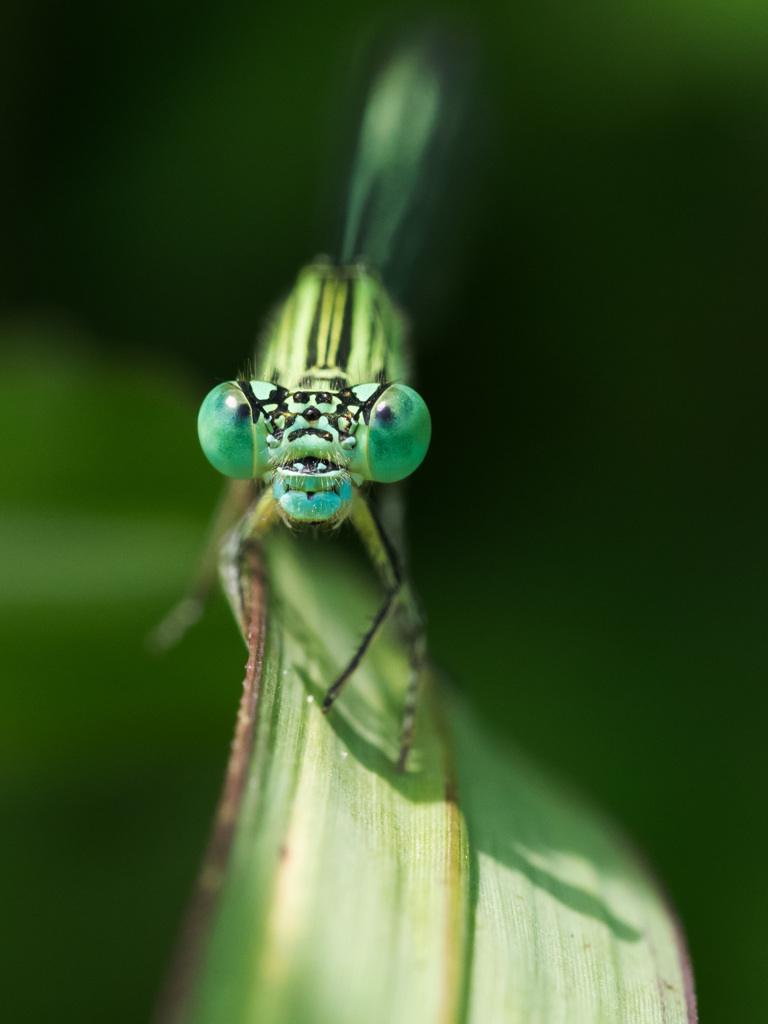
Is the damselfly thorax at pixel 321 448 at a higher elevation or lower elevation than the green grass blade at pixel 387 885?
higher

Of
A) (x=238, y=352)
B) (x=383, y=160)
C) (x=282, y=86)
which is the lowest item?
(x=238, y=352)

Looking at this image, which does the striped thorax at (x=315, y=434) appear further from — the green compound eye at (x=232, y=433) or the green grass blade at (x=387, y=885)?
the green grass blade at (x=387, y=885)

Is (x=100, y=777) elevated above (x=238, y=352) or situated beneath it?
situated beneath

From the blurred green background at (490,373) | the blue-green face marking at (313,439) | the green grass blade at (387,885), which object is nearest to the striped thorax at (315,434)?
the blue-green face marking at (313,439)

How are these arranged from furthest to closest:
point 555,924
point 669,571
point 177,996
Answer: point 669,571, point 555,924, point 177,996

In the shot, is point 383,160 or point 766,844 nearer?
point 766,844

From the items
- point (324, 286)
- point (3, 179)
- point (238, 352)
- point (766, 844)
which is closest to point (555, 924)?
point (766, 844)

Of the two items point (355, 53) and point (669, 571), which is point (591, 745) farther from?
point (355, 53)

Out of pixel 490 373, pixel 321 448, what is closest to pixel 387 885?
pixel 321 448
